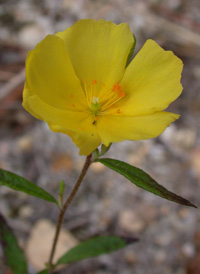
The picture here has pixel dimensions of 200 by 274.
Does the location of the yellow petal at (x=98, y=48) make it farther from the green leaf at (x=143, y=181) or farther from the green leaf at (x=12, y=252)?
the green leaf at (x=12, y=252)

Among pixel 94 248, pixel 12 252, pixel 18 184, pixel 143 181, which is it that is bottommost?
pixel 12 252

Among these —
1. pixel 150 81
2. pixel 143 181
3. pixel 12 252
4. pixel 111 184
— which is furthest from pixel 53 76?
pixel 111 184

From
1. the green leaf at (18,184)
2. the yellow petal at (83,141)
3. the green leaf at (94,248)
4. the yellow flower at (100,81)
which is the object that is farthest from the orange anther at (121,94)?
the green leaf at (94,248)

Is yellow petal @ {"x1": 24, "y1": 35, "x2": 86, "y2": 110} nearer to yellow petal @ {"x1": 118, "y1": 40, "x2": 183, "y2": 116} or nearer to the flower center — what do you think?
the flower center

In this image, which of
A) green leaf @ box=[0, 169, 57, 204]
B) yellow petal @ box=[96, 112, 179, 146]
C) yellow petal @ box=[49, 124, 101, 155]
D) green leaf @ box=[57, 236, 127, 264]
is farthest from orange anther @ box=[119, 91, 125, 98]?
green leaf @ box=[57, 236, 127, 264]

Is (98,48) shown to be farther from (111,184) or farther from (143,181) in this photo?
(111,184)
